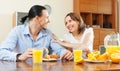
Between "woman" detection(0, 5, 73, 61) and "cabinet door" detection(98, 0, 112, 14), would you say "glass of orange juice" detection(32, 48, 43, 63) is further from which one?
"cabinet door" detection(98, 0, 112, 14)

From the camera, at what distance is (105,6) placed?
209 inches

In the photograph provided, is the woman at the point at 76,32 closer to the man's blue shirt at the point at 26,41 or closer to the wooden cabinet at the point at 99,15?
the man's blue shirt at the point at 26,41

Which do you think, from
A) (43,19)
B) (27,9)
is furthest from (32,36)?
(27,9)

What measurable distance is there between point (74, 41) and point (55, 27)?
1.95 metres

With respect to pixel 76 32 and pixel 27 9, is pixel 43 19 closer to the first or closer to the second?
pixel 76 32

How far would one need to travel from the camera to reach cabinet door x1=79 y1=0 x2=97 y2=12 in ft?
16.4

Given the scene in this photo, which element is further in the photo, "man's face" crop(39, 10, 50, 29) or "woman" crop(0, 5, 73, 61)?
"man's face" crop(39, 10, 50, 29)

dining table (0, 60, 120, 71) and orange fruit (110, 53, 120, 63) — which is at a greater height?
orange fruit (110, 53, 120, 63)

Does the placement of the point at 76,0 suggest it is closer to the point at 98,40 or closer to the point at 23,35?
the point at 98,40

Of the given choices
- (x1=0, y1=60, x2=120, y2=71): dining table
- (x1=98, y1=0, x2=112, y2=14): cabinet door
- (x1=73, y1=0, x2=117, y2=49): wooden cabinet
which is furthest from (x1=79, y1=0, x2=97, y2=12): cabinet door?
(x1=0, y1=60, x2=120, y2=71): dining table

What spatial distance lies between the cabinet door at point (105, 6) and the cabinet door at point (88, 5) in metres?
0.13

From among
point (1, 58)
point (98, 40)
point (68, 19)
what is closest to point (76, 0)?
point (98, 40)

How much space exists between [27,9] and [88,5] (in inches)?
52.6

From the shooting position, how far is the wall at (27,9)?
14.8ft
